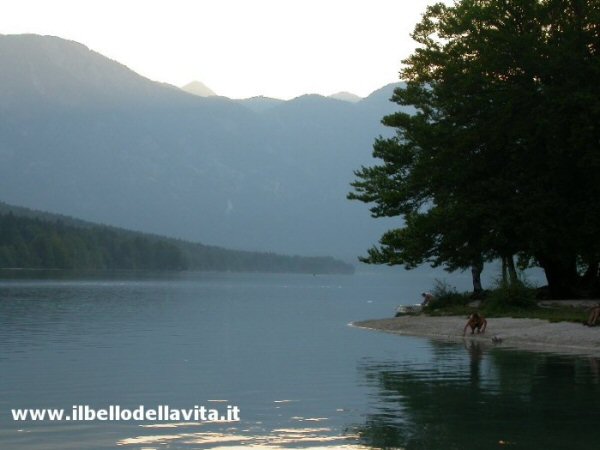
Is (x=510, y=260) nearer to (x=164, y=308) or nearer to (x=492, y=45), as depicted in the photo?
(x=492, y=45)

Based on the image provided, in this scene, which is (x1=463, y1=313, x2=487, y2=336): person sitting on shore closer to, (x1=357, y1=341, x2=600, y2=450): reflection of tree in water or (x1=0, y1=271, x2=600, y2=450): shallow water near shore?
(x1=0, y1=271, x2=600, y2=450): shallow water near shore

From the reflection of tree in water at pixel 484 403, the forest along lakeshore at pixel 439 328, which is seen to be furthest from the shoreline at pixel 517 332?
the reflection of tree in water at pixel 484 403

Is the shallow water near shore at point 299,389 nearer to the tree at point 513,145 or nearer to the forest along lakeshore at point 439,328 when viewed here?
the forest along lakeshore at point 439,328

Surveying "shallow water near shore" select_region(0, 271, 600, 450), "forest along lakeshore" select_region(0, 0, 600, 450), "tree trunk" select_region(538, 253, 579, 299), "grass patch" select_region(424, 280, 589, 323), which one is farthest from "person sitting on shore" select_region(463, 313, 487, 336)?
"tree trunk" select_region(538, 253, 579, 299)

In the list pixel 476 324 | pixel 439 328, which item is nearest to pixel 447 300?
pixel 439 328

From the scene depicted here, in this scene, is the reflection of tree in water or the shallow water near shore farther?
the shallow water near shore

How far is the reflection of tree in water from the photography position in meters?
24.9

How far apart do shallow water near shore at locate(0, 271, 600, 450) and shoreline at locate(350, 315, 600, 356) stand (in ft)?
6.06

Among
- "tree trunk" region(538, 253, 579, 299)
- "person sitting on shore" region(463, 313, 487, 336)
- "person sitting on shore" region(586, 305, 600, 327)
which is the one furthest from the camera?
"tree trunk" region(538, 253, 579, 299)

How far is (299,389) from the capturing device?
34.5m

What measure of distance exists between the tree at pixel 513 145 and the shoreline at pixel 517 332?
5966 mm

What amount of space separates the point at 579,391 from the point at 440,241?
36062mm

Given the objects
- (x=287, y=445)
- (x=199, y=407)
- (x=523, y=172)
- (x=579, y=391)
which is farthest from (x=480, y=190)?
(x=287, y=445)

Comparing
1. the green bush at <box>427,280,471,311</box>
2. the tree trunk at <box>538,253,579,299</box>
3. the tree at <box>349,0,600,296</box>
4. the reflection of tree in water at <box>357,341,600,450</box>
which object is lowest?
the reflection of tree in water at <box>357,341,600,450</box>
